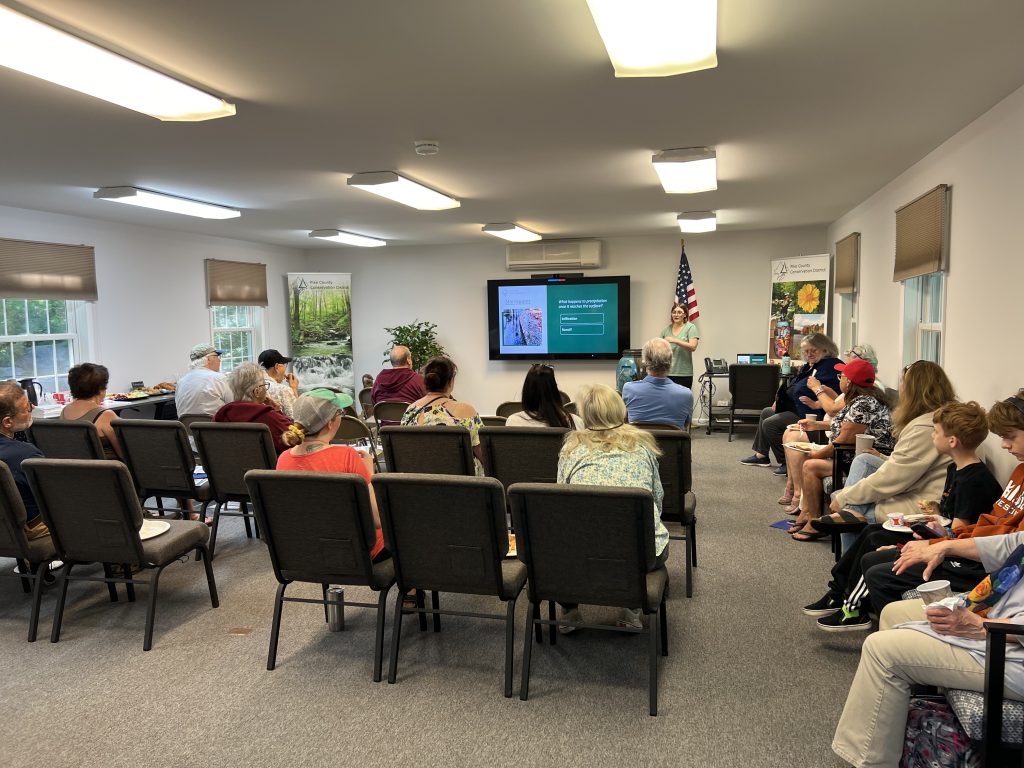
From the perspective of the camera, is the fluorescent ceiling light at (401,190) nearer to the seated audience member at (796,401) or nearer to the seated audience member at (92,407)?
the seated audience member at (92,407)

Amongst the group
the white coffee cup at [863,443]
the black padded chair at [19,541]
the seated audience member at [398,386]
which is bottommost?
the black padded chair at [19,541]

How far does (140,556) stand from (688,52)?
10.3ft

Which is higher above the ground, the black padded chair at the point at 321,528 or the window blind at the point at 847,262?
the window blind at the point at 847,262

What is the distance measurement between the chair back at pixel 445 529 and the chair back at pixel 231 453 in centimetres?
158

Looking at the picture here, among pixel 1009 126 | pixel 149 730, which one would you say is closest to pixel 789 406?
pixel 1009 126

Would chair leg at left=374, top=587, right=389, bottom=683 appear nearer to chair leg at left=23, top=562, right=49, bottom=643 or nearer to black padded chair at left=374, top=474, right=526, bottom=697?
black padded chair at left=374, top=474, right=526, bottom=697

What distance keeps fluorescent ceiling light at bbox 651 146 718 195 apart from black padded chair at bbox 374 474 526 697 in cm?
278

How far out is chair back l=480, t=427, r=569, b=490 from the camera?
142 inches

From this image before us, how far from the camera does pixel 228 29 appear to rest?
241cm

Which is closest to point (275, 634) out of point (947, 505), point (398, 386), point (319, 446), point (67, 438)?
point (319, 446)

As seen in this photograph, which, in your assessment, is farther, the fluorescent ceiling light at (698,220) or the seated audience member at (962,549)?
the fluorescent ceiling light at (698,220)

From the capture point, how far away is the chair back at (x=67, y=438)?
4039 millimetres

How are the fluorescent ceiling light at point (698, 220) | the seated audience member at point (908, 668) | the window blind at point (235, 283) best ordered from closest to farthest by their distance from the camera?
1. the seated audience member at point (908, 668)
2. the fluorescent ceiling light at point (698, 220)
3. the window blind at point (235, 283)

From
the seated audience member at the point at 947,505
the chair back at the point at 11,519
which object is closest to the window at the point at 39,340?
the chair back at the point at 11,519
